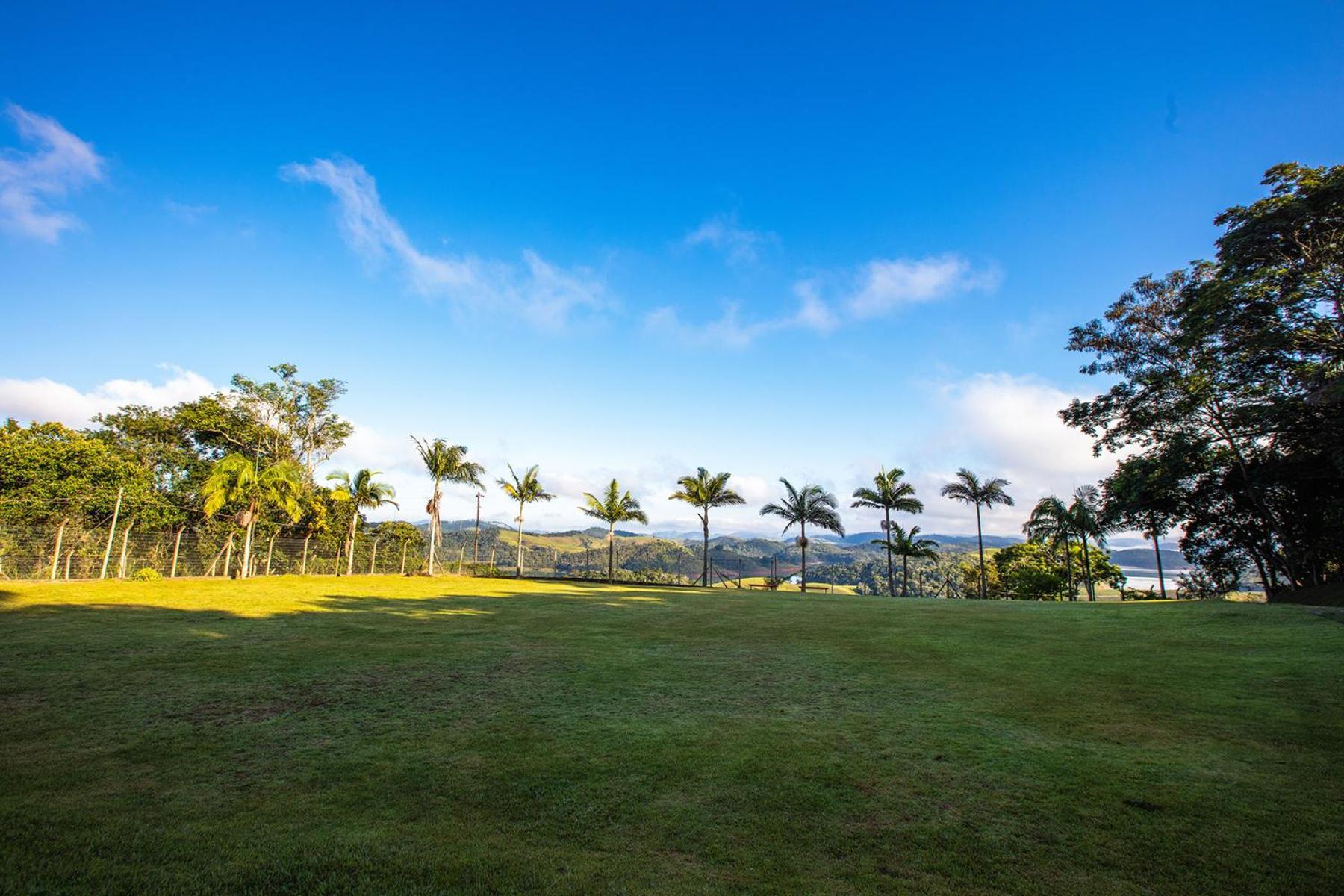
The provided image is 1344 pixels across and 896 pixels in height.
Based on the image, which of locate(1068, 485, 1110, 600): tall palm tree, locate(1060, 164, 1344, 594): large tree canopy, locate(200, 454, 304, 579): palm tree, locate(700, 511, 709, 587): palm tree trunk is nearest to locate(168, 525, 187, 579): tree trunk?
locate(200, 454, 304, 579): palm tree

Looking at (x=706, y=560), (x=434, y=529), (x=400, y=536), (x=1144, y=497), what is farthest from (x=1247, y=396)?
(x=400, y=536)

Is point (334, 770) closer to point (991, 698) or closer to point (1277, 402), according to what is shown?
point (991, 698)

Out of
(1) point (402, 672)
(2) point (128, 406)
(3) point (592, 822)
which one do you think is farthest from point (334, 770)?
(2) point (128, 406)

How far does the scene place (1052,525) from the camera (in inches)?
1702

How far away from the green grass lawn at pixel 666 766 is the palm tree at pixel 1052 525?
3674 centimetres

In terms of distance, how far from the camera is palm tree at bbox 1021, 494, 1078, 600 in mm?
42375

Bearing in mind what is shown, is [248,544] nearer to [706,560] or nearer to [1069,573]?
[706,560]

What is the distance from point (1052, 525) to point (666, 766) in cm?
4788

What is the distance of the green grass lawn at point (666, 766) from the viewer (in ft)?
10.3

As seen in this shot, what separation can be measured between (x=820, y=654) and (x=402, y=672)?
649cm

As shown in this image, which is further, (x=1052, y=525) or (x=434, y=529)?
(x=1052, y=525)

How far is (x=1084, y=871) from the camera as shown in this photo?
10.4ft

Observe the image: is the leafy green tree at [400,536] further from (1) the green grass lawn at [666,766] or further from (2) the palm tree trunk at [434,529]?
(1) the green grass lawn at [666,766]

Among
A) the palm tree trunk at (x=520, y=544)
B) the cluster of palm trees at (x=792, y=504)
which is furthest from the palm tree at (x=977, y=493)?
the palm tree trunk at (x=520, y=544)
